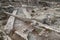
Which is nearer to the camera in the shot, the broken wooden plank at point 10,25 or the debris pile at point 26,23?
the debris pile at point 26,23

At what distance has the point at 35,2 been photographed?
5.88 m

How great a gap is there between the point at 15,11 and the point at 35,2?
51.9 inches

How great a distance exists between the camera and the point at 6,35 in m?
3.54

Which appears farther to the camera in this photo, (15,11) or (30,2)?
(30,2)

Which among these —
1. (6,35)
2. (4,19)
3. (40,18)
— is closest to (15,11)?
(4,19)

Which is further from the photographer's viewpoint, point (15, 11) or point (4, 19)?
point (15, 11)

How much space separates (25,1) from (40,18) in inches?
67.0

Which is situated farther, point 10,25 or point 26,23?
point 26,23

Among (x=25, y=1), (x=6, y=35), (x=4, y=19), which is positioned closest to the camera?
(x=6, y=35)

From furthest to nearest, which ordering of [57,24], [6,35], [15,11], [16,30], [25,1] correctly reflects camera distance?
[25,1] < [15,11] < [57,24] < [16,30] < [6,35]

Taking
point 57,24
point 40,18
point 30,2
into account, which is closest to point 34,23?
point 40,18

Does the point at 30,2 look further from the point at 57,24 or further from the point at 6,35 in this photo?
the point at 6,35

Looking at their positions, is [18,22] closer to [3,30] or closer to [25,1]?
[3,30]

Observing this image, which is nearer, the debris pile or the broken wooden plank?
the debris pile
